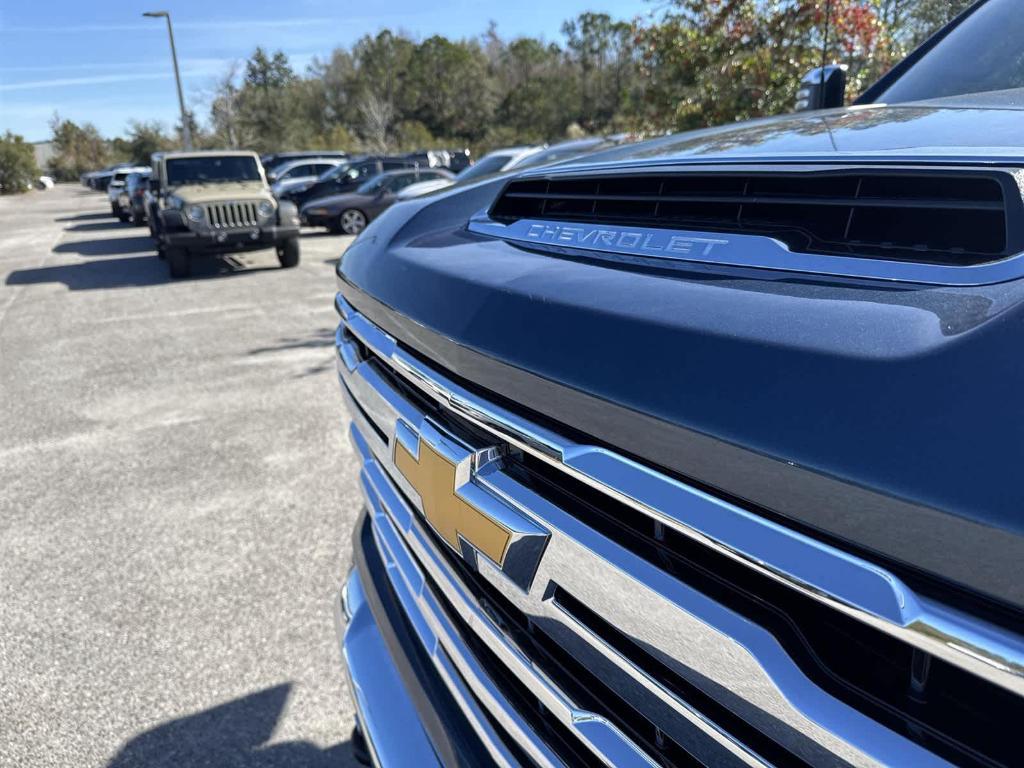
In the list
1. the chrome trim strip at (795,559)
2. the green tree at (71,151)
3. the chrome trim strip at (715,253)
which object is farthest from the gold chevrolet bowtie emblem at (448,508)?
the green tree at (71,151)

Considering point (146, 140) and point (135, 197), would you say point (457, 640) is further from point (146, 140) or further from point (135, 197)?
point (146, 140)

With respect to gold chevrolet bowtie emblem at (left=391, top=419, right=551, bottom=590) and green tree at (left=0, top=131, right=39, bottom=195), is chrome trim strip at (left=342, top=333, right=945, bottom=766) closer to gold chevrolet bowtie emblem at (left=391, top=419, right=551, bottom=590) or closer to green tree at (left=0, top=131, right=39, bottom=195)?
gold chevrolet bowtie emblem at (left=391, top=419, right=551, bottom=590)

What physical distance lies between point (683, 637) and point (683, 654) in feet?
0.07

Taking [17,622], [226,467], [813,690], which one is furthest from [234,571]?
[813,690]

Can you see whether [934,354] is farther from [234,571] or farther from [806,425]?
[234,571]

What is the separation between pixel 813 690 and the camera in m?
0.67

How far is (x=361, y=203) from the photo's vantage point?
17.0 metres

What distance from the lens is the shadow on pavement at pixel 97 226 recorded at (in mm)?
23909

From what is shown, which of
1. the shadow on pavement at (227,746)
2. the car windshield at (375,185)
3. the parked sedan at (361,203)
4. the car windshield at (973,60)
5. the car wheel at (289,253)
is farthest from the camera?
the car windshield at (375,185)

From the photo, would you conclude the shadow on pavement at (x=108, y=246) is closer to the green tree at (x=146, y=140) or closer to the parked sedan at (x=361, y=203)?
the parked sedan at (x=361, y=203)

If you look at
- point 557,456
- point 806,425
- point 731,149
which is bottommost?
point 557,456

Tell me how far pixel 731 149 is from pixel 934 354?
802 millimetres

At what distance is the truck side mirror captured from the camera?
2.68 m

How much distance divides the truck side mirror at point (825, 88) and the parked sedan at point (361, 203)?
14.1 meters
